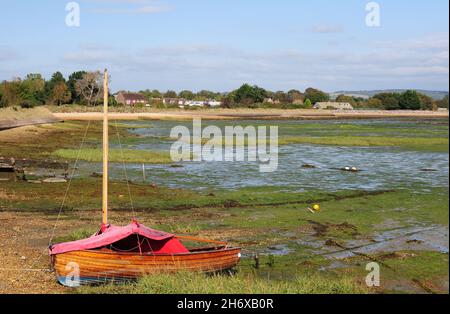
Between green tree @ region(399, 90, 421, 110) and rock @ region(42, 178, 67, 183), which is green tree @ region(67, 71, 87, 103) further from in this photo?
rock @ region(42, 178, 67, 183)

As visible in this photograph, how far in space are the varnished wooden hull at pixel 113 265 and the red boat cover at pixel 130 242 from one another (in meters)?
0.29

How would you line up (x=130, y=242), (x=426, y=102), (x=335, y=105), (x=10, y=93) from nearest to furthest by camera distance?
(x=130, y=242)
(x=10, y=93)
(x=426, y=102)
(x=335, y=105)

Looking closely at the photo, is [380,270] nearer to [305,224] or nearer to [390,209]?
[305,224]

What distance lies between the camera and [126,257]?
1432 cm

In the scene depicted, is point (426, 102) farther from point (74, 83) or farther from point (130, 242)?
point (130, 242)

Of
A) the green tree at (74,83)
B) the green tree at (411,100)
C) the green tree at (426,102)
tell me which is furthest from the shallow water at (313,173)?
the green tree at (426,102)

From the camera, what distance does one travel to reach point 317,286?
1398 centimetres

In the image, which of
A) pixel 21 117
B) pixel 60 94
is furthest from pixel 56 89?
pixel 21 117

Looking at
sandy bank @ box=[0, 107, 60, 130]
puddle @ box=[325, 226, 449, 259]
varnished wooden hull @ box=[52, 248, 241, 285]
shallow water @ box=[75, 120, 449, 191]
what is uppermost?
sandy bank @ box=[0, 107, 60, 130]

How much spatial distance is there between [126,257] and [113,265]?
37 cm

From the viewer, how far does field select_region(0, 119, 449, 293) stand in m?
15.1

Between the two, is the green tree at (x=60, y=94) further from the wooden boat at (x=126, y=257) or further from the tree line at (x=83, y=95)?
the wooden boat at (x=126, y=257)

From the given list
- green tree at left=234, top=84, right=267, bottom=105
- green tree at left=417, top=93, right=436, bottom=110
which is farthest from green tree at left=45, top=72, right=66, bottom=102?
green tree at left=417, top=93, right=436, bottom=110

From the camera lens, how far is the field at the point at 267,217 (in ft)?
49.6
